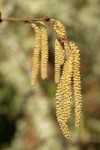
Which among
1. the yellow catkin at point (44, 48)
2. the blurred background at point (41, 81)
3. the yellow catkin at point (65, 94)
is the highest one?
the blurred background at point (41, 81)

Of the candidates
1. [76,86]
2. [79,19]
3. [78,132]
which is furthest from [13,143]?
[76,86]

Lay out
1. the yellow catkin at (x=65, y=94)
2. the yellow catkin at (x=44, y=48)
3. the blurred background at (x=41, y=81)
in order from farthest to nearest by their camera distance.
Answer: the blurred background at (x=41, y=81) < the yellow catkin at (x=44, y=48) < the yellow catkin at (x=65, y=94)

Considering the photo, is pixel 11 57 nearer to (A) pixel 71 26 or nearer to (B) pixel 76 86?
(A) pixel 71 26

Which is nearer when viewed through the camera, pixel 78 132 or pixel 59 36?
pixel 59 36

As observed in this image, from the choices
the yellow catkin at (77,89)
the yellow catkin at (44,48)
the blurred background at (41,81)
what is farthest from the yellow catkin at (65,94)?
the blurred background at (41,81)

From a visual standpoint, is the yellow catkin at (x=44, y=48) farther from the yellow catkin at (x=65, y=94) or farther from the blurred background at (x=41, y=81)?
the blurred background at (x=41, y=81)

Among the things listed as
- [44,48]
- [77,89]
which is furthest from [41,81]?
[77,89]

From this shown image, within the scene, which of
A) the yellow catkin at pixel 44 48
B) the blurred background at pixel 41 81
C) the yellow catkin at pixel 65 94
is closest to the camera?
the yellow catkin at pixel 65 94

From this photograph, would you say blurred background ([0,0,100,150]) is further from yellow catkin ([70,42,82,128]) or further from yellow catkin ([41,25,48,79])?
yellow catkin ([70,42,82,128])
